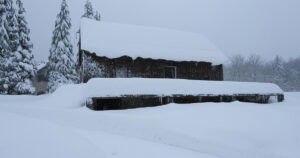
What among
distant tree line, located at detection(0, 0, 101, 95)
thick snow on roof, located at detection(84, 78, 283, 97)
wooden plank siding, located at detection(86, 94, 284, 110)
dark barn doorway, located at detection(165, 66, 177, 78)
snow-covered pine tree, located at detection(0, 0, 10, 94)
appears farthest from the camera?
distant tree line, located at detection(0, 0, 101, 95)

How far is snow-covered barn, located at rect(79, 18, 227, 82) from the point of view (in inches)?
622

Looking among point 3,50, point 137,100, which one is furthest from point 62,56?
point 137,100

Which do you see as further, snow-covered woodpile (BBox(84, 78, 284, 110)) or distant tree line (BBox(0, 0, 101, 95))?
distant tree line (BBox(0, 0, 101, 95))

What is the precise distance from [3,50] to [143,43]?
44.8 feet

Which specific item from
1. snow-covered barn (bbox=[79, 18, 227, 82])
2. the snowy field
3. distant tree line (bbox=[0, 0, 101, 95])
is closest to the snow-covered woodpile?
the snowy field

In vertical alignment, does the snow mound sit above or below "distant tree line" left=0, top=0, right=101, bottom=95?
below

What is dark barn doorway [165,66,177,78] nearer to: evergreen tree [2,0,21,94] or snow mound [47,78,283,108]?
snow mound [47,78,283,108]

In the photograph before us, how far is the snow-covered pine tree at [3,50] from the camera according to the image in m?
21.6

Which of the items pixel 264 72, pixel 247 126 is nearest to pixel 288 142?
pixel 247 126

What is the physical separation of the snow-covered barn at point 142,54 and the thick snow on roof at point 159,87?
5023mm

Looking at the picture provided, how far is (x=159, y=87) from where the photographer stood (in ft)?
36.5

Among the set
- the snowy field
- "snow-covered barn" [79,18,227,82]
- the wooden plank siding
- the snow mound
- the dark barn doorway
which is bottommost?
the snowy field

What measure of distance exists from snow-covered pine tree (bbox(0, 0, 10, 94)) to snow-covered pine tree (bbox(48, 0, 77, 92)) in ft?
17.1

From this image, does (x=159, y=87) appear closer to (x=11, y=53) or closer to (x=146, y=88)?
(x=146, y=88)
